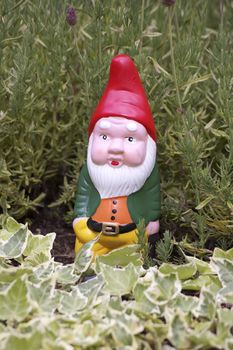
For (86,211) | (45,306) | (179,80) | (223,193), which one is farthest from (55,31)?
(45,306)

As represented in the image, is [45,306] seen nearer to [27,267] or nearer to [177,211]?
[27,267]

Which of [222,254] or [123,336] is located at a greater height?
[222,254]

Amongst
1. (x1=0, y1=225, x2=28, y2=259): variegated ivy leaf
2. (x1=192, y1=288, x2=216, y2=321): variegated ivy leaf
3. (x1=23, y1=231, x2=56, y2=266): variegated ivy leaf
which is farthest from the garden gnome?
(x1=192, y1=288, x2=216, y2=321): variegated ivy leaf

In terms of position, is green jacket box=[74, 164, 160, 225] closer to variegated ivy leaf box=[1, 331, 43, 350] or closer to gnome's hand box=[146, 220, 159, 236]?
gnome's hand box=[146, 220, 159, 236]

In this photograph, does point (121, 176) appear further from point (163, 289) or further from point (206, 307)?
point (206, 307)

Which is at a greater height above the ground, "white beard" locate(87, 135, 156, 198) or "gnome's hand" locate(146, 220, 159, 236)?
"white beard" locate(87, 135, 156, 198)

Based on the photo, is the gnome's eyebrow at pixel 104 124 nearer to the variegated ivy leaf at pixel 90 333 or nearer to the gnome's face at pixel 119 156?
the gnome's face at pixel 119 156

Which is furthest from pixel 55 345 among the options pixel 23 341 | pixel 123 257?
pixel 123 257
